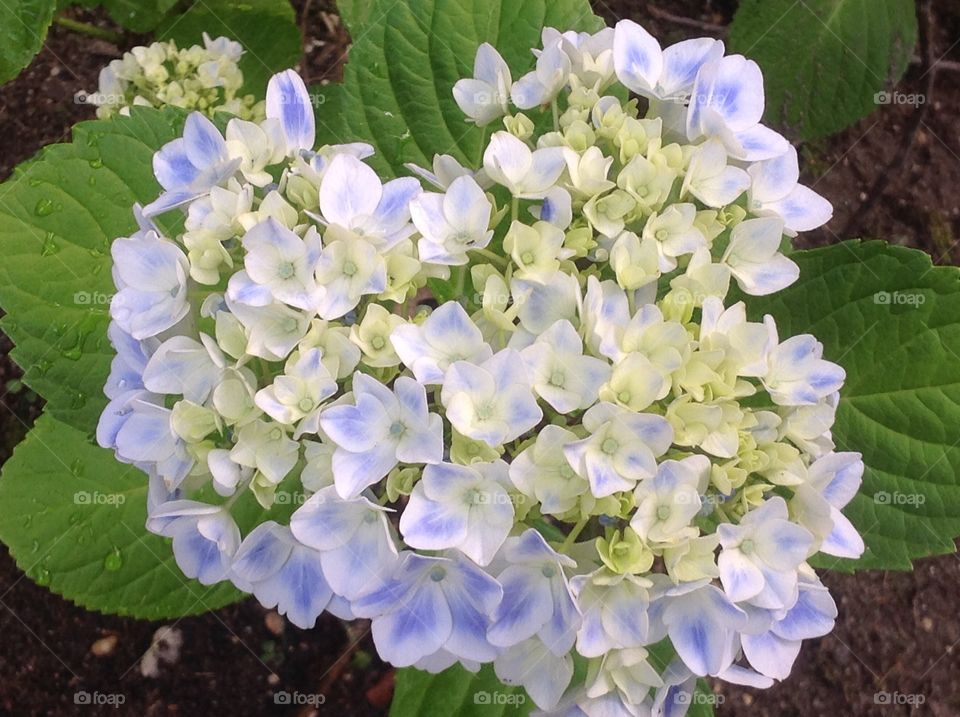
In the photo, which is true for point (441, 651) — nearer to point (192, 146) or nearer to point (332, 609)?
point (332, 609)

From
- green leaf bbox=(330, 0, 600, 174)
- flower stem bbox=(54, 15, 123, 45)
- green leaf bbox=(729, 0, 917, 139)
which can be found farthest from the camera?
flower stem bbox=(54, 15, 123, 45)

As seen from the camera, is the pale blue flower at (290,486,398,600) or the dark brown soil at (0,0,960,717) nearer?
the pale blue flower at (290,486,398,600)

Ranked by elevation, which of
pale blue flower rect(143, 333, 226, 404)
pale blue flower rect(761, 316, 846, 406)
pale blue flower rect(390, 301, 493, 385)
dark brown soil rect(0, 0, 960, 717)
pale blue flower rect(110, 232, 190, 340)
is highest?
pale blue flower rect(390, 301, 493, 385)

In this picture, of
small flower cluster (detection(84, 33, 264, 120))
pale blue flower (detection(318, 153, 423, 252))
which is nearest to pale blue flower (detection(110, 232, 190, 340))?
pale blue flower (detection(318, 153, 423, 252))

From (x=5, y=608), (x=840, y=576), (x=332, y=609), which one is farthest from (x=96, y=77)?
(x=840, y=576)

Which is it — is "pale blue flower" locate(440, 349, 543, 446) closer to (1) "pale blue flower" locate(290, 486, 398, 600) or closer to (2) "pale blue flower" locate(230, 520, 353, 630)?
(1) "pale blue flower" locate(290, 486, 398, 600)

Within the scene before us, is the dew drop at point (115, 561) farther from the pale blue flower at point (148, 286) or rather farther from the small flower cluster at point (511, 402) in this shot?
the pale blue flower at point (148, 286)

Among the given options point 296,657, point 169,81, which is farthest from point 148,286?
point 296,657
